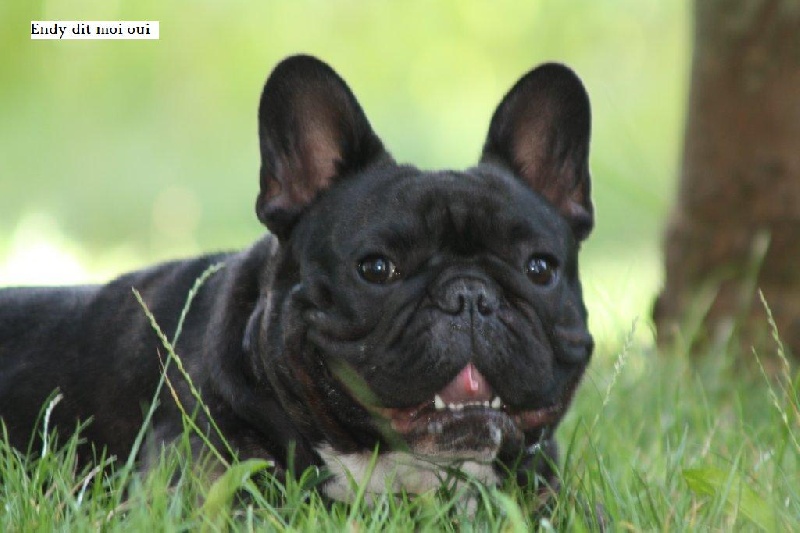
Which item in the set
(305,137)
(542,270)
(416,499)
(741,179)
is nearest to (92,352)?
(305,137)

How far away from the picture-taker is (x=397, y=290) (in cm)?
351

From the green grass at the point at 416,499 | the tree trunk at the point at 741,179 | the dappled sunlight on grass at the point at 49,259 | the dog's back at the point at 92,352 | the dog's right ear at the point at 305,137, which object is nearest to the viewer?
the green grass at the point at 416,499

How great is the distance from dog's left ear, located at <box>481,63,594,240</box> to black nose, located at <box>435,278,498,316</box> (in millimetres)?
736

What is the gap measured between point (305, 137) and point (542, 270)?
2.65ft

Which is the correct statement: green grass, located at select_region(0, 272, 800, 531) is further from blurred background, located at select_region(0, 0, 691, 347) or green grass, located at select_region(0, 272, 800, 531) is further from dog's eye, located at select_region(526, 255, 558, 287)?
blurred background, located at select_region(0, 0, 691, 347)

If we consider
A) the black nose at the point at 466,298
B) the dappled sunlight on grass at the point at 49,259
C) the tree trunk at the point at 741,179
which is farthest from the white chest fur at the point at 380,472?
the dappled sunlight on grass at the point at 49,259

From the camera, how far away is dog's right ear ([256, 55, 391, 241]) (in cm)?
385

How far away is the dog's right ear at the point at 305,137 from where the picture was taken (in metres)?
3.85

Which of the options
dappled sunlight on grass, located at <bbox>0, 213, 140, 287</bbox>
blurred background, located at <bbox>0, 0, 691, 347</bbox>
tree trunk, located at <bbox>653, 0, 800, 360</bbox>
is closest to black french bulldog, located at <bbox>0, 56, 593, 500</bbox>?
tree trunk, located at <bbox>653, 0, 800, 360</bbox>

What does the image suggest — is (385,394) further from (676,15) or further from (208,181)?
(676,15)

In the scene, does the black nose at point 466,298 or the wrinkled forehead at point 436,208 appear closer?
the black nose at point 466,298

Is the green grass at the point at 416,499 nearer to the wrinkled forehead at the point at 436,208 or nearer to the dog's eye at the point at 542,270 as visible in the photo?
the dog's eye at the point at 542,270

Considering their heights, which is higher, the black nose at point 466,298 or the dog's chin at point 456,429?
the black nose at point 466,298

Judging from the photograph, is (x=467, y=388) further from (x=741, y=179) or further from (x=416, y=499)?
(x=741, y=179)
